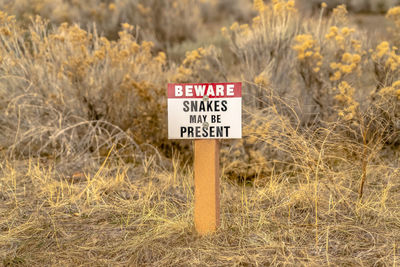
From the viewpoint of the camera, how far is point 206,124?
3.37m

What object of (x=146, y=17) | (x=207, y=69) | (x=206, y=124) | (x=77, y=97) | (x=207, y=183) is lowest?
(x=207, y=183)

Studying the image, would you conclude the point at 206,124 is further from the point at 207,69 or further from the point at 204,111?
the point at 207,69

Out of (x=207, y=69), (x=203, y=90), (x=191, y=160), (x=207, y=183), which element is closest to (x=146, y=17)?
A: (x=207, y=69)

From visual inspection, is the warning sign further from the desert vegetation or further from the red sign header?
the desert vegetation

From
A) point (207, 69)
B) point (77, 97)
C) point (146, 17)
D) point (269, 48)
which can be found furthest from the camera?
point (146, 17)

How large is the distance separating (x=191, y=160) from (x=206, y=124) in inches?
104

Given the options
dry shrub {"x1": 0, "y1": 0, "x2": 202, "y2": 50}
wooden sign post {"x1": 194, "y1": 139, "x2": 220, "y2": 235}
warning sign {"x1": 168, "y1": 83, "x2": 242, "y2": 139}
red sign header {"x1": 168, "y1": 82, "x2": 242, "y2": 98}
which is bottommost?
wooden sign post {"x1": 194, "y1": 139, "x2": 220, "y2": 235}

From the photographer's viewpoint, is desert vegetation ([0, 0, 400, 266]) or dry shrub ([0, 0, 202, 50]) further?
dry shrub ([0, 0, 202, 50])

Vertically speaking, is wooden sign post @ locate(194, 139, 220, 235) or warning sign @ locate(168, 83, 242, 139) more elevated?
warning sign @ locate(168, 83, 242, 139)

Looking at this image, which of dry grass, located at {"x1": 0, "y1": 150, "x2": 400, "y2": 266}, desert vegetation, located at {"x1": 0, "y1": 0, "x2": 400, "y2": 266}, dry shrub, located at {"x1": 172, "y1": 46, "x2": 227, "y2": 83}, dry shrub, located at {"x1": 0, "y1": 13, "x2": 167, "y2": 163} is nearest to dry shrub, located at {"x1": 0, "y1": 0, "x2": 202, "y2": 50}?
desert vegetation, located at {"x1": 0, "y1": 0, "x2": 400, "y2": 266}

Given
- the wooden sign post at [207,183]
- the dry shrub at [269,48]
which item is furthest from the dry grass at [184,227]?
the dry shrub at [269,48]

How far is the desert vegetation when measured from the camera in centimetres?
331

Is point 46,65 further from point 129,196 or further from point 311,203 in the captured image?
point 311,203

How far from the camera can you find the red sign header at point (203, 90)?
3.32m
